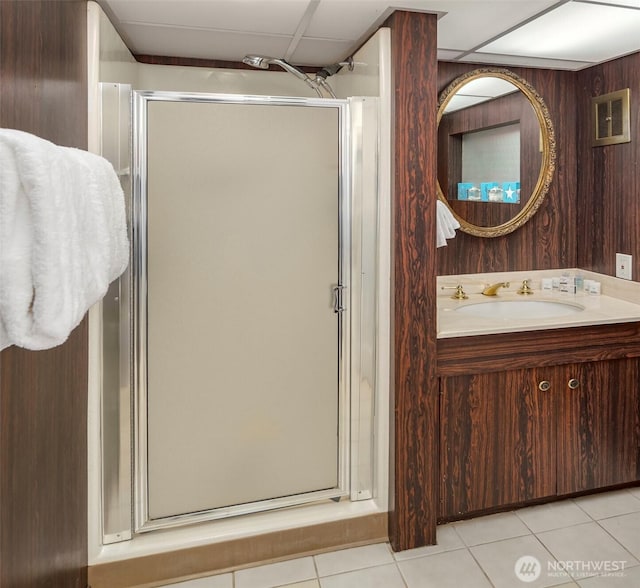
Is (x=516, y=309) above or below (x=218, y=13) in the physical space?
below

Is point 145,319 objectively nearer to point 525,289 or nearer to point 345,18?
point 345,18

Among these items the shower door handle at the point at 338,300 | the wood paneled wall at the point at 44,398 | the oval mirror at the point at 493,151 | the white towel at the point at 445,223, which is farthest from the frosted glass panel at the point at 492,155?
the wood paneled wall at the point at 44,398

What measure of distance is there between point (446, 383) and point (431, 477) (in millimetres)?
373

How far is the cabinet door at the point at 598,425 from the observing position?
7.16 feet

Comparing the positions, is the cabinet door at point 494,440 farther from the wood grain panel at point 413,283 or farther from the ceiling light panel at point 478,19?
the ceiling light panel at point 478,19

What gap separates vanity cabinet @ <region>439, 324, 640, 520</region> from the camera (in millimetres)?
2049

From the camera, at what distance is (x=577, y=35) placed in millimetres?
2148

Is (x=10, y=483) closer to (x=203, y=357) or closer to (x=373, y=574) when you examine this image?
(x=203, y=357)

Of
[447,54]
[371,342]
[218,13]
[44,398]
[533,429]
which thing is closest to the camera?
[44,398]

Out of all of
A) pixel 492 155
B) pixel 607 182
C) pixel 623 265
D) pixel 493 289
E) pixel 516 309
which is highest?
pixel 492 155

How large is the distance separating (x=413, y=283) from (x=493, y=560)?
43.4 inches

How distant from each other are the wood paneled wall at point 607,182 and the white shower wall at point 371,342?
1333 millimetres

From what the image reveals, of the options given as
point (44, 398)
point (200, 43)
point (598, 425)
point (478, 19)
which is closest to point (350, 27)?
point (478, 19)

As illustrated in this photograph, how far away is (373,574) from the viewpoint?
1.86m
